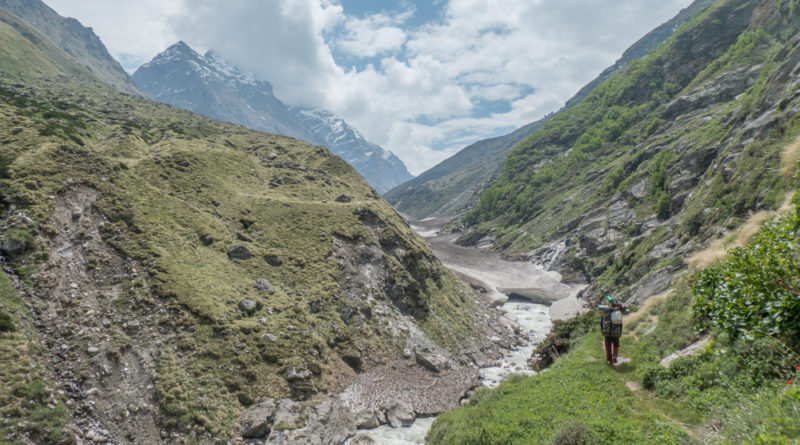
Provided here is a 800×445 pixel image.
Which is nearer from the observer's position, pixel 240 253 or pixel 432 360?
pixel 432 360

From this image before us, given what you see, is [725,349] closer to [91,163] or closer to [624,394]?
[624,394]

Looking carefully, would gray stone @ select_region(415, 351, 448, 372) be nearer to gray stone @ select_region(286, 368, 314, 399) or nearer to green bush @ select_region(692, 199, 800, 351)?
gray stone @ select_region(286, 368, 314, 399)

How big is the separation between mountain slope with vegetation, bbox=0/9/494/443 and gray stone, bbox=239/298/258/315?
19 cm

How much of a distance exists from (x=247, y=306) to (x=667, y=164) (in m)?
102

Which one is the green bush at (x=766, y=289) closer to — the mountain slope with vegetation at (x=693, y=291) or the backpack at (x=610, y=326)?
the mountain slope with vegetation at (x=693, y=291)

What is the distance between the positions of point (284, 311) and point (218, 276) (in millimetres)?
7469

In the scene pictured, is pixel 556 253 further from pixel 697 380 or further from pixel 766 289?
pixel 766 289

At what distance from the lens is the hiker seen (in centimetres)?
1603

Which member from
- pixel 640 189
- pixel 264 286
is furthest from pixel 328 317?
pixel 640 189

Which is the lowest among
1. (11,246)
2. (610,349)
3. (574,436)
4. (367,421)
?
(367,421)

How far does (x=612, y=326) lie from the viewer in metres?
16.2

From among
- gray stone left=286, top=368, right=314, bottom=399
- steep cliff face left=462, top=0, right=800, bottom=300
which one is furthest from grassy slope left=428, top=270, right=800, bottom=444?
steep cliff face left=462, top=0, right=800, bottom=300

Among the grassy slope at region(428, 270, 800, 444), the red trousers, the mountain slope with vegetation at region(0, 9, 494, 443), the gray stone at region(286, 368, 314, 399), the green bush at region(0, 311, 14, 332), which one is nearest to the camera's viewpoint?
the grassy slope at region(428, 270, 800, 444)

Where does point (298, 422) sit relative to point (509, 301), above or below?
above
